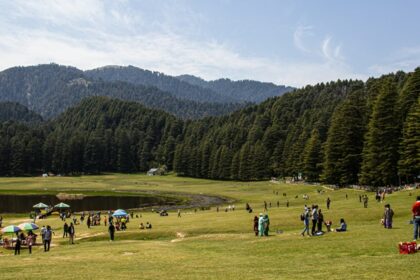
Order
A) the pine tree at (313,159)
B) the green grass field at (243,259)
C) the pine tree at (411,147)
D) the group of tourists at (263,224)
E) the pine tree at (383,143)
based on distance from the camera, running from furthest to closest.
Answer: the pine tree at (313,159), the pine tree at (383,143), the pine tree at (411,147), the group of tourists at (263,224), the green grass field at (243,259)

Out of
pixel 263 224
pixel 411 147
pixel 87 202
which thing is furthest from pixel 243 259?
pixel 87 202

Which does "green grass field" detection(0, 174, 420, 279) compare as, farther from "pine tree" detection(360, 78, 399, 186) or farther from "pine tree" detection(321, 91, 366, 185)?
"pine tree" detection(321, 91, 366, 185)

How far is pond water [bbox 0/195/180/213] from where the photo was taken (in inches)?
3725

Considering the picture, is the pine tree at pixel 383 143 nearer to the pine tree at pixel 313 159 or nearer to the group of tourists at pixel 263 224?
the pine tree at pixel 313 159

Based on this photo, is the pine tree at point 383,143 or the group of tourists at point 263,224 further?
the pine tree at point 383,143

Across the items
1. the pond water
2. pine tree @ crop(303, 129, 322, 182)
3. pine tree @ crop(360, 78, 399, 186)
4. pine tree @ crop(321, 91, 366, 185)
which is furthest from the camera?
pine tree @ crop(303, 129, 322, 182)

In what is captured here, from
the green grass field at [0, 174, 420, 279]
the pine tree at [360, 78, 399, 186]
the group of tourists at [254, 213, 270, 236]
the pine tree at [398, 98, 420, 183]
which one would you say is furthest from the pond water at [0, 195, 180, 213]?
the group of tourists at [254, 213, 270, 236]

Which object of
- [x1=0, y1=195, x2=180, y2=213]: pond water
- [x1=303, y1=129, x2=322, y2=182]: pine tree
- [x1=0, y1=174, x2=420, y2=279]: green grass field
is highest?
[x1=303, y1=129, x2=322, y2=182]: pine tree

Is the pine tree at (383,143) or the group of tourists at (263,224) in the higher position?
the pine tree at (383,143)

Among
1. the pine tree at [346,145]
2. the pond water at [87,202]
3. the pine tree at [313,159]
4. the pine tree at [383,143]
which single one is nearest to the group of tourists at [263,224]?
the pine tree at [383,143]

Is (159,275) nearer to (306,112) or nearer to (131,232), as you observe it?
(131,232)

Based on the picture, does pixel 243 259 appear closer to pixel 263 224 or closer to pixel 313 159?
pixel 263 224

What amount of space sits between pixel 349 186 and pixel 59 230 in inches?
2405

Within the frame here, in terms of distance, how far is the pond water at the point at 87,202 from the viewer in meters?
94.6
